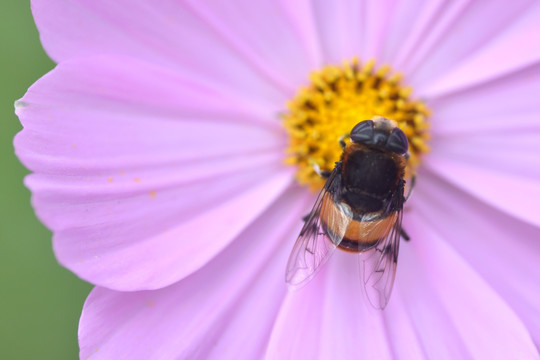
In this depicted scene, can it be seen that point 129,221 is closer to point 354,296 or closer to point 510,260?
point 354,296

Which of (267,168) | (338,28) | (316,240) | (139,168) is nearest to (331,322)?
(316,240)

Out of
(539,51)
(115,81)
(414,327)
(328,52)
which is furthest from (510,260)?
(115,81)

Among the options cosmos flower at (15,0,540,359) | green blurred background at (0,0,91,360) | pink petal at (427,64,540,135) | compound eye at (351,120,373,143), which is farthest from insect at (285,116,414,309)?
green blurred background at (0,0,91,360)

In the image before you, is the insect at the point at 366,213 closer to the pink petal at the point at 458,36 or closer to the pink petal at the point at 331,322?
the pink petal at the point at 331,322

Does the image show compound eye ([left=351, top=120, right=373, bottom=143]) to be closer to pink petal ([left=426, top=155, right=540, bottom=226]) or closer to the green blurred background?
pink petal ([left=426, top=155, right=540, bottom=226])

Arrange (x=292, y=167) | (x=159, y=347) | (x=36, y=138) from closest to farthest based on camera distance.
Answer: (x=36, y=138) → (x=159, y=347) → (x=292, y=167)

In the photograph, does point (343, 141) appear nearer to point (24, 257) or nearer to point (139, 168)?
point (139, 168)

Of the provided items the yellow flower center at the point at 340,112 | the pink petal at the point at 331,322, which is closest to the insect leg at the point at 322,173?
the yellow flower center at the point at 340,112
